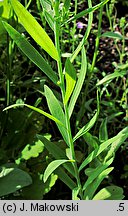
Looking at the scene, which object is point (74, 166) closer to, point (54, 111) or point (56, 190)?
point (54, 111)

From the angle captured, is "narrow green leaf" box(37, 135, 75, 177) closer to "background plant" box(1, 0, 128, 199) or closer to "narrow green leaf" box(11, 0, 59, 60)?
"background plant" box(1, 0, 128, 199)

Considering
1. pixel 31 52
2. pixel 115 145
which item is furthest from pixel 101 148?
pixel 31 52

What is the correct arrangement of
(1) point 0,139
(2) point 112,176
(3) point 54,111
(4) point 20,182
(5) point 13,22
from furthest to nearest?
(2) point 112,176, (1) point 0,139, (5) point 13,22, (4) point 20,182, (3) point 54,111

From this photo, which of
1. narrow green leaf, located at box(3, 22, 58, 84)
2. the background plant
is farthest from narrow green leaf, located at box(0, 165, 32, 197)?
narrow green leaf, located at box(3, 22, 58, 84)

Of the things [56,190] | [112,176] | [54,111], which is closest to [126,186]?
[112,176]

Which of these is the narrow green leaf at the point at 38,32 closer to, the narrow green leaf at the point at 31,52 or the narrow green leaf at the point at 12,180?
the narrow green leaf at the point at 31,52

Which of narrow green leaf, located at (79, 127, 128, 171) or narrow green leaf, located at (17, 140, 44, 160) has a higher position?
narrow green leaf, located at (79, 127, 128, 171)

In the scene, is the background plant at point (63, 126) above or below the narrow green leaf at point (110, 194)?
above

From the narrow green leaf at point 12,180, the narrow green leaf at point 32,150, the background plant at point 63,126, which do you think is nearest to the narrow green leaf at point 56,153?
the background plant at point 63,126
